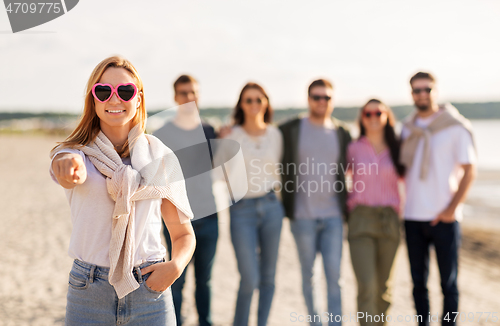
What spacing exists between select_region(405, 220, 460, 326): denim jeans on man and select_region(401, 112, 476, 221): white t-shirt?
0.12 m

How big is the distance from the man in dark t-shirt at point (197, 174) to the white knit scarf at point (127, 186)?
1.43m

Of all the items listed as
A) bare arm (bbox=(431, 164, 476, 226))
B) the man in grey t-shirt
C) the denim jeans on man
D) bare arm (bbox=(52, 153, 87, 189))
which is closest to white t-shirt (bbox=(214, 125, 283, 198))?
the man in grey t-shirt

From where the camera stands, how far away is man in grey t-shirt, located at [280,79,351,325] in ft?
10.8

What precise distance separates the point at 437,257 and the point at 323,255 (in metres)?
1.03

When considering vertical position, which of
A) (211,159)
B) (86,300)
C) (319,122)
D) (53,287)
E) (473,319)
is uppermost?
(319,122)

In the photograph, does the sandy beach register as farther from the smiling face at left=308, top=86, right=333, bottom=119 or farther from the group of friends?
the smiling face at left=308, top=86, right=333, bottom=119

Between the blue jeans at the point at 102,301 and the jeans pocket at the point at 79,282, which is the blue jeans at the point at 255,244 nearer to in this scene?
the blue jeans at the point at 102,301

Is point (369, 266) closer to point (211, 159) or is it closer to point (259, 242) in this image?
point (259, 242)

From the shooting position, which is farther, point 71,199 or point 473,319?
point 473,319

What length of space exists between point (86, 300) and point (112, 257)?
0.75 ft

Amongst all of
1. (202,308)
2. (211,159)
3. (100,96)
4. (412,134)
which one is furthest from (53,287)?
(412,134)

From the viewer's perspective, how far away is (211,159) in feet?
11.0

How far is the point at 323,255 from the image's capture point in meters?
3.31

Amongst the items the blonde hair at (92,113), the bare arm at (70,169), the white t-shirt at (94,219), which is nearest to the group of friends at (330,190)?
the blonde hair at (92,113)
